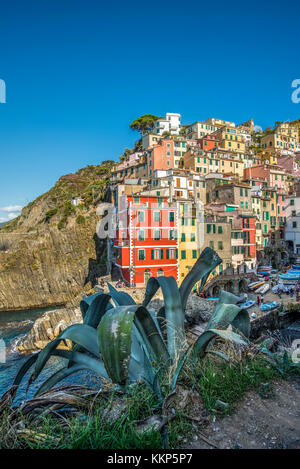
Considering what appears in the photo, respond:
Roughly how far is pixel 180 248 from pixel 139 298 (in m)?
7.31

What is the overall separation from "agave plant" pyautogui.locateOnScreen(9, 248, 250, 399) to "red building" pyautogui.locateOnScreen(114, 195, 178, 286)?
22496 mm

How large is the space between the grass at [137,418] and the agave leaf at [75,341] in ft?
2.37

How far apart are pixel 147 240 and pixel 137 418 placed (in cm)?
2478

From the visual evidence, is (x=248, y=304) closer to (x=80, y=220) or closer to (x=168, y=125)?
(x=80, y=220)

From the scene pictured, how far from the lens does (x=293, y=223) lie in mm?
44031

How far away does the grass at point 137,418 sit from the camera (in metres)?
2.73

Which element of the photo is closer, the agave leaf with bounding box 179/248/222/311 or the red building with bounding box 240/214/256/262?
the agave leaf with bounding box 179/248/222/311

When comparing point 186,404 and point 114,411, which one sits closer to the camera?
point 114,411

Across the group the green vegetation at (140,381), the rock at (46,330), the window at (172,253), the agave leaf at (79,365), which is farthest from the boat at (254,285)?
the agave leaf at (79,365)

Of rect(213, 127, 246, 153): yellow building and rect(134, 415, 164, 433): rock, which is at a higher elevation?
rect(213, 127, 246, 153): yellow building

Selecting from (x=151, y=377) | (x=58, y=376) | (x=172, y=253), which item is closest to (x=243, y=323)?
(x=151, y=377)

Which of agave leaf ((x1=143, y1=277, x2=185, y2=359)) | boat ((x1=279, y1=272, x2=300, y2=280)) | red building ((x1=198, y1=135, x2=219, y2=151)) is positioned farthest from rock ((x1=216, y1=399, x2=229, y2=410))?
red building ((x1=198, y1=135, x2=219, y2=151))

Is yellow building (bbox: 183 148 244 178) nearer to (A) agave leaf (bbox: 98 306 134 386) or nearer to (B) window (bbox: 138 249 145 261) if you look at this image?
(B) window (bbox: 138 249 145 261)

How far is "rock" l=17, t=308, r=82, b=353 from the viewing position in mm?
23500
